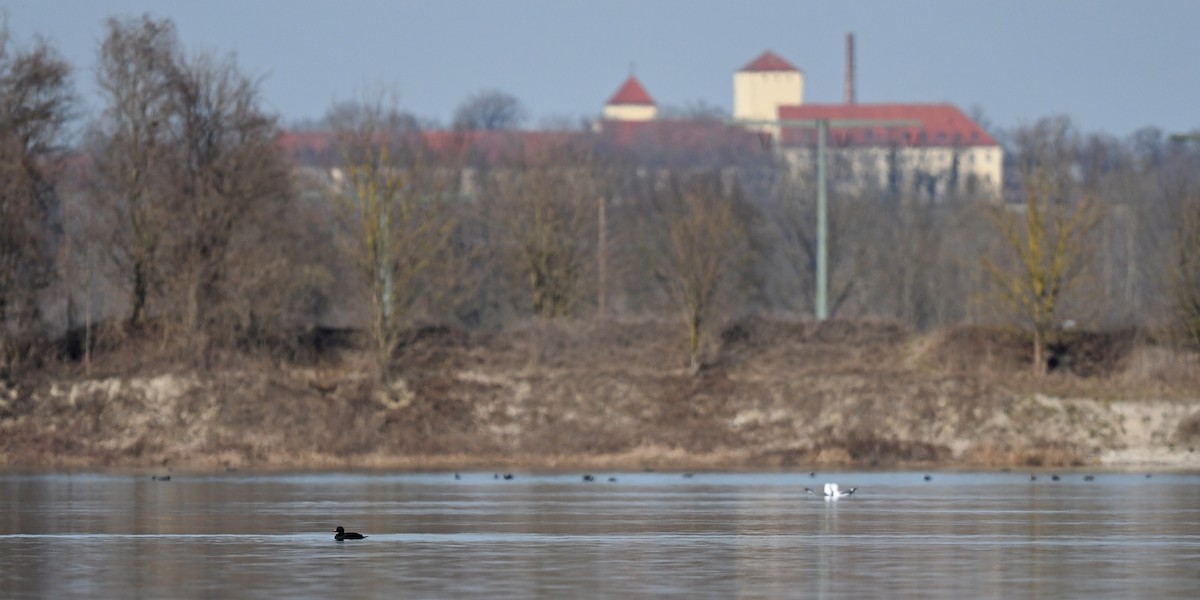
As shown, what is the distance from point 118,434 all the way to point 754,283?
33.1m

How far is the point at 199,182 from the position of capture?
205ft

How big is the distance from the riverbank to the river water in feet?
38.5

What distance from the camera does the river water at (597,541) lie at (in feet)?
69.5

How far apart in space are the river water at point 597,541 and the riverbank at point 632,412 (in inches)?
462

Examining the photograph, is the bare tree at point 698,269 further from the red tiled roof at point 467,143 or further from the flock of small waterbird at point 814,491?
the red tiled roof at point 467,143

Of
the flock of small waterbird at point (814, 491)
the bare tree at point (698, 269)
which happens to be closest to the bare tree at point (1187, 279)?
the flock of small waterbird at point (814, 491)

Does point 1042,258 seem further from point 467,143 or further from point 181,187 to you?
point 467,143

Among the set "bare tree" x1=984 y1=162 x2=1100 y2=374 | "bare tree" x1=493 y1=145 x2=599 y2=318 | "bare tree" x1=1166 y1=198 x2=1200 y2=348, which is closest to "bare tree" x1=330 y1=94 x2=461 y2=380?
"bare tree" x1=493 y1=145 x2=599 y2=318

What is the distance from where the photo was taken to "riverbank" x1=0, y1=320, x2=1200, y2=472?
54906 millimetres

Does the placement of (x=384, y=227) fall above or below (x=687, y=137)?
below

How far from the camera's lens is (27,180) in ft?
198

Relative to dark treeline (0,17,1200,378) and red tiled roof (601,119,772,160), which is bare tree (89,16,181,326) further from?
red tiled roof (601,119,772,160)

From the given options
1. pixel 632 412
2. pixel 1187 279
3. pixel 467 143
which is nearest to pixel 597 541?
pixel 632 412

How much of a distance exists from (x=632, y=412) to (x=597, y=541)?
1249 inches
